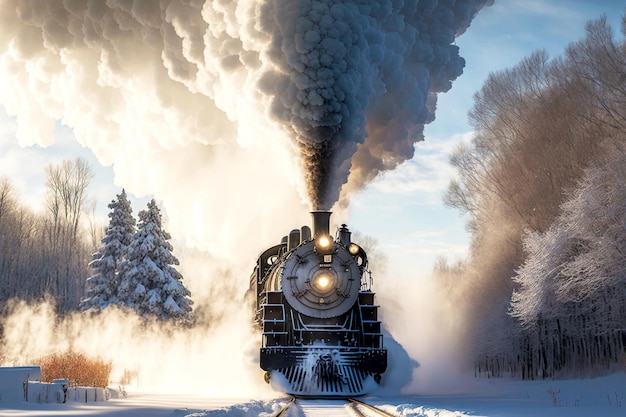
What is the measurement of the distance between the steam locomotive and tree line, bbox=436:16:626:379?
6656 mm

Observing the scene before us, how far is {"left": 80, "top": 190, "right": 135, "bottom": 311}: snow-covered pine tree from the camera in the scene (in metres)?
32.8

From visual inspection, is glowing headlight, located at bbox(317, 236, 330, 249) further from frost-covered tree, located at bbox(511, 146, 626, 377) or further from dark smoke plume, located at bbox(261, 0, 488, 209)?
frost-covered tree, located at bbox(511, 146, 626, 377)

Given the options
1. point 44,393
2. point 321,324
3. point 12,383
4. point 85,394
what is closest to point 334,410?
point 321,324

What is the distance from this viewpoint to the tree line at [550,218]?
18609mm

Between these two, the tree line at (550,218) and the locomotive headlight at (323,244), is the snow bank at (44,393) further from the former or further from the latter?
the tree line at (550,218)

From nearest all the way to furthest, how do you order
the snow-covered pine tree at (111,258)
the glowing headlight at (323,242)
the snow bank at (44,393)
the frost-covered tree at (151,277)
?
the snow bank at (44,393), the glowing headlight at (323,242), the frost-covered tree at (151,277), the snow-covered pine tree at (111,258)

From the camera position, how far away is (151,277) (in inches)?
1264

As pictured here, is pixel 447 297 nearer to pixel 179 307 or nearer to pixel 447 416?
pixel 179 307

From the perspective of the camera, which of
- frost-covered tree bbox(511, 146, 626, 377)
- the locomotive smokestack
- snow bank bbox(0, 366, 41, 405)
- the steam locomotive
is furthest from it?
frost-covered tree bbox(511, 146, 626, 377)

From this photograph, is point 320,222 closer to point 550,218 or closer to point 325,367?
point 325,367

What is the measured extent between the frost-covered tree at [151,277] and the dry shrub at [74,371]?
15459mm

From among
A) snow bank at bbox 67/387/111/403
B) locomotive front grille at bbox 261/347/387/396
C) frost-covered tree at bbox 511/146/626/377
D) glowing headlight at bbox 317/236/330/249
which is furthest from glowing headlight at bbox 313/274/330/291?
frost-covered tree at bbox 511/146/626/377

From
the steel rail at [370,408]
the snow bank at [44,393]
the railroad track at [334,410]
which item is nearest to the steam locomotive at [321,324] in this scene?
the steel rail at [370,408]

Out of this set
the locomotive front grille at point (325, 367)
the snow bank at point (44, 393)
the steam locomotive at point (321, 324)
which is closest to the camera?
the snow bank at point (44, 393)
